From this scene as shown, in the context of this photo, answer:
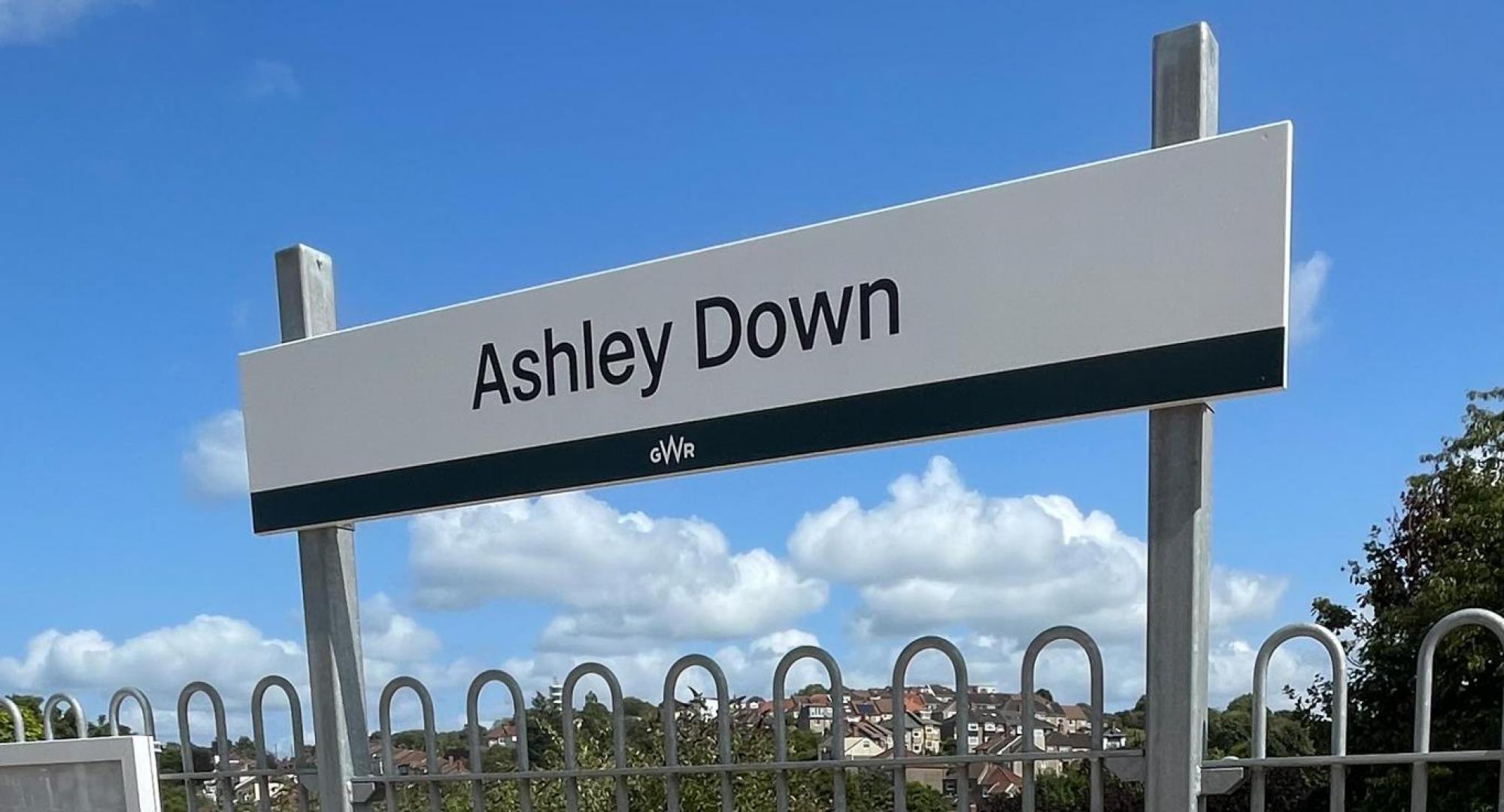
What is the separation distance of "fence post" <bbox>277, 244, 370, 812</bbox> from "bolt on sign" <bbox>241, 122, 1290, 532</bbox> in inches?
5.5

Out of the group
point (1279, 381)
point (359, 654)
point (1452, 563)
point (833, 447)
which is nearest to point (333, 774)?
point (359, 654)

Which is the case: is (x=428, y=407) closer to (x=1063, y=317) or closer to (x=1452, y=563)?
(x=1063, y=317)

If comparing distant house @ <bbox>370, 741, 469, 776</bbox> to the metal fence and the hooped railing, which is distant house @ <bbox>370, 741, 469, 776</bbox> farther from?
the hooped railing

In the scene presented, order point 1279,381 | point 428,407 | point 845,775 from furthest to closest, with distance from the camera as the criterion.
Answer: point 428,407 < point 845,775 < point 1279,381

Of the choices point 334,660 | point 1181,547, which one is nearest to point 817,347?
point 1181,547

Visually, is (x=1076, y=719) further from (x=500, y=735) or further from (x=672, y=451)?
(x=500, y=735)

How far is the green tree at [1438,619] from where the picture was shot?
38.6 ft

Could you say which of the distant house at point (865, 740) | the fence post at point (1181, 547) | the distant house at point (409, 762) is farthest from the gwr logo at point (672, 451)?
the distant house at point (409, 762)

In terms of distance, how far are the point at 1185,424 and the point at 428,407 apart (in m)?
2.42

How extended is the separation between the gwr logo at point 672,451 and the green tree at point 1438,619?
26.1ft

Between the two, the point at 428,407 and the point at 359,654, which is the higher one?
the point at 428,407

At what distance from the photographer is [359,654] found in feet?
14.7

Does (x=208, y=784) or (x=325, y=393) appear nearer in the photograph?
(x=325, y=393)

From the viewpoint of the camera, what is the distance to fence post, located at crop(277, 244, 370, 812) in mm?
4391
